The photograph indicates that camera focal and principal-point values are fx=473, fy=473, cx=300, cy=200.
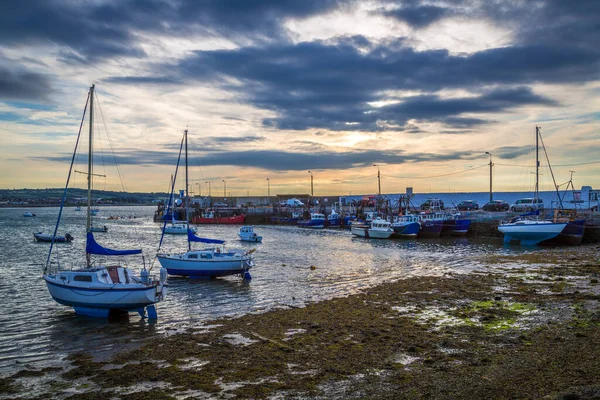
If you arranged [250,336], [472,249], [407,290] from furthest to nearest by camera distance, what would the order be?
[472,249] < [407,290] < [250,336]

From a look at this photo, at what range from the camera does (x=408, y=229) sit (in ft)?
230

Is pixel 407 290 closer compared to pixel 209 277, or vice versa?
pixel 407 290

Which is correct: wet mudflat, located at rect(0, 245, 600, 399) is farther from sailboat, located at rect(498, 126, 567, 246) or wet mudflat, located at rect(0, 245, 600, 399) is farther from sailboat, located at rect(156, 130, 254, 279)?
sailboat, located at rect(498, 126, 567, 246)

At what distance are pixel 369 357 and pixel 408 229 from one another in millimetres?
57604

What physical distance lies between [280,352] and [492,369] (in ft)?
20.8

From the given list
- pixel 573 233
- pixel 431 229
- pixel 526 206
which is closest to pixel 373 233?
pixel 431 229

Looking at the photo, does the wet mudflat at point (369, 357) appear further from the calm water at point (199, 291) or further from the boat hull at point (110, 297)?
the boat hull at point (110, 297)

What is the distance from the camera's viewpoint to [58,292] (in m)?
22.6

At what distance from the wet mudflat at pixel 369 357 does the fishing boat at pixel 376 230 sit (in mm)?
46638

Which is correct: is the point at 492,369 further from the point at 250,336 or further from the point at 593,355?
the point at 250,336

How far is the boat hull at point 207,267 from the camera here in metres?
32.7

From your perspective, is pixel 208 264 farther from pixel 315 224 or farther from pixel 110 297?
pixel 315 224

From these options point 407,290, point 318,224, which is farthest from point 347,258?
point 318,224

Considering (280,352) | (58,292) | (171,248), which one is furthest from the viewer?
(171,248)
